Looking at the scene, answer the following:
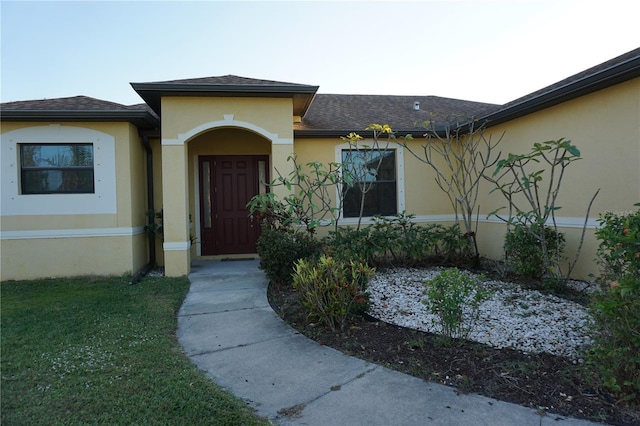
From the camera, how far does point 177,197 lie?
7086 mm

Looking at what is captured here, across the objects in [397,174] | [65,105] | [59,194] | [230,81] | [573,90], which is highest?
[230,81]

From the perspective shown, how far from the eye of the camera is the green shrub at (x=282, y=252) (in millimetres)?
6125

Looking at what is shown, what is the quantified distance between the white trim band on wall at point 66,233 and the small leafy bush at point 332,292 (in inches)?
183

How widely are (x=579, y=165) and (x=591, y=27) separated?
234 cm

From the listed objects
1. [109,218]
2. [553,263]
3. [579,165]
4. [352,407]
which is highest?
[579,165]

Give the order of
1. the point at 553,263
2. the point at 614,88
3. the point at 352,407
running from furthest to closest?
the point at 553,263
the point at 614,88
the point at 352,407

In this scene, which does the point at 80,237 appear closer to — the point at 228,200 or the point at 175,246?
the point at 175,246

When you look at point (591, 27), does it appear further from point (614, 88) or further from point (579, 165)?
point (579, 165)

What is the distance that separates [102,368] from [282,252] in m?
3.17

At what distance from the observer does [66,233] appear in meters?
7.19

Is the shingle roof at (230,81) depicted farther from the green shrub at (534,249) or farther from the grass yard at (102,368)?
the green shrub at (534,249)

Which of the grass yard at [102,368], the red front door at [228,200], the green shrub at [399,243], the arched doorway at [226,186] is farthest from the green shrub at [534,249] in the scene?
the red front door at [228,200]

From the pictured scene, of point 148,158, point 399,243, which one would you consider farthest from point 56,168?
point 399,243

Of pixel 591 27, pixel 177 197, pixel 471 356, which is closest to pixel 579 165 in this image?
pixel 591 27
